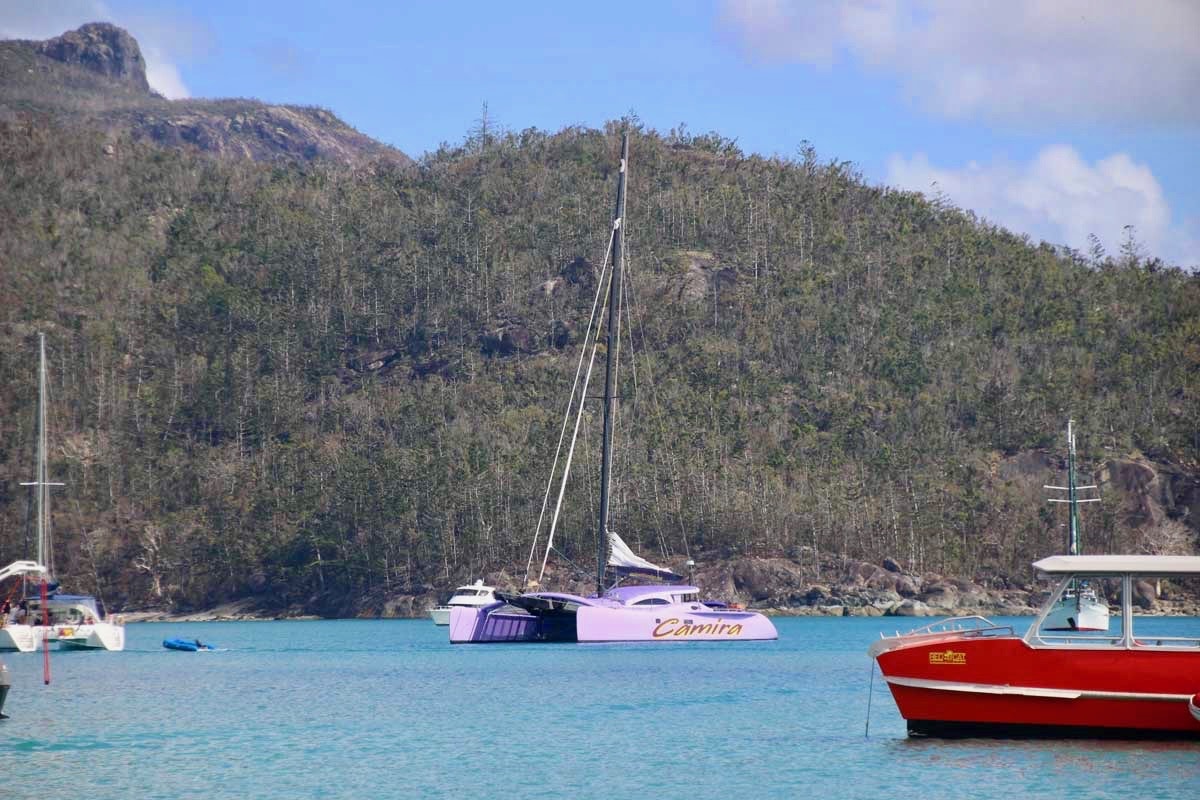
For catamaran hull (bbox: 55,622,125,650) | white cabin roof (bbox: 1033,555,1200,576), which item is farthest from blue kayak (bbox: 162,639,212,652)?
white cabin roof (bbox: 1033,555,1200,576)

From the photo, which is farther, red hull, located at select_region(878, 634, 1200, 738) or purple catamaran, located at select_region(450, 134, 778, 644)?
purple catamaran, located at select_region(450, 134, 778, 644)

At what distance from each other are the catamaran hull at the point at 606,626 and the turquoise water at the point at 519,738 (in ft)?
9.96

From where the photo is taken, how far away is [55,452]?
438ft

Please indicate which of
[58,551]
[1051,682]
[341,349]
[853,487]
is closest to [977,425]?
[853,487]

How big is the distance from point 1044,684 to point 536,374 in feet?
374

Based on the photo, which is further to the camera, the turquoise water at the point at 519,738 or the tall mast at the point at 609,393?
the tall mast at the point at 609,393

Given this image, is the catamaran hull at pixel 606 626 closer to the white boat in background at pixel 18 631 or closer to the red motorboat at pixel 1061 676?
the white boat in background at pixel 18 631

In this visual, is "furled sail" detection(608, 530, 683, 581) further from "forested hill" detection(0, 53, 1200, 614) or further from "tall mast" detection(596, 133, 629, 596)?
"forested hill" detection(0, 53, 1200, 614)

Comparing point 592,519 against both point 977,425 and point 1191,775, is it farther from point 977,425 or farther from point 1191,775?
point 1191,775

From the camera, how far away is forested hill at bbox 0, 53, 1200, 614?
11588 centimetres

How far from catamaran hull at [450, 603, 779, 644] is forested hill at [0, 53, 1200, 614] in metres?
42.8

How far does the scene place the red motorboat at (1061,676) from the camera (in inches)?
1035

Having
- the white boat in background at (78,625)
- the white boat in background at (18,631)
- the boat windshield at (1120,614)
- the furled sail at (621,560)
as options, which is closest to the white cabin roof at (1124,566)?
the boat windshield at (1120,614)

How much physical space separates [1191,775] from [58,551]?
11341 centimetres
